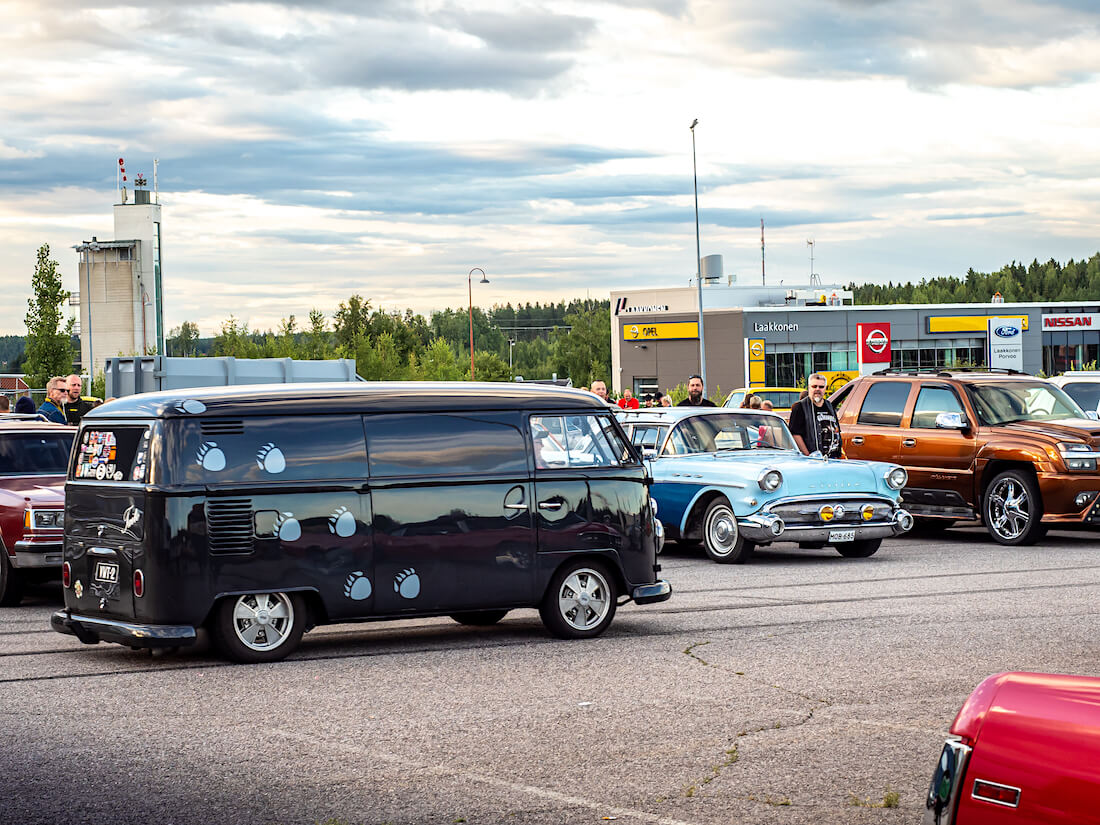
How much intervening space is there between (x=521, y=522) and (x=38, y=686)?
3234mm

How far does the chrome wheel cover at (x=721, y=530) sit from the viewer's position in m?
15.5

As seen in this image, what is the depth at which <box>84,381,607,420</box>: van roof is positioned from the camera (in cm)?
932

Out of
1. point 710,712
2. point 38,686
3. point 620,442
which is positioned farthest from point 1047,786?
point 620,442

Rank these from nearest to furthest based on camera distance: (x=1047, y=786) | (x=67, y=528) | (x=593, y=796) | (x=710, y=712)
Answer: (x=1047, y=786) → (x=593, y=796) → (x=710, y=712) → (x=67, y=528)

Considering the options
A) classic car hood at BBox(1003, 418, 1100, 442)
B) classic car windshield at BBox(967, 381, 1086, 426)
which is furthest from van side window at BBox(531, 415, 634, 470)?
classic car windshield at BBox(967, 381, 1086, 426)

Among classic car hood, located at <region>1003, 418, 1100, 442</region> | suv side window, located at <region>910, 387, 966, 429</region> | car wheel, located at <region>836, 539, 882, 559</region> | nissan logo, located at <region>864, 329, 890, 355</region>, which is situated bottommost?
car wheel, located at <region>836, 539, 882, 559</region>

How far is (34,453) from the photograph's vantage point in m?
14.2

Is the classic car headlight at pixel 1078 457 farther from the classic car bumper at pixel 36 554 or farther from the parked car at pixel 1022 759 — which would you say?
the parked car at pixel 1022 759

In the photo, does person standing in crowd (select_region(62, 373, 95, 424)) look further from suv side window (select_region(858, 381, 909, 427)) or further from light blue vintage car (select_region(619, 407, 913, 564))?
suv side window (select_region(858, 381, 909, 427))

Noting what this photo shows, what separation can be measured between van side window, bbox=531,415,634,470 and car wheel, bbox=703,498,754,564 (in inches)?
198

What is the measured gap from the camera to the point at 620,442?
10688 millimetres

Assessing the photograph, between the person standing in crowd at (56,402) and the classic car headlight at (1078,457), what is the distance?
11.4 metres

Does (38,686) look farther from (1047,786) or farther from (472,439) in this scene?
(1047,786)

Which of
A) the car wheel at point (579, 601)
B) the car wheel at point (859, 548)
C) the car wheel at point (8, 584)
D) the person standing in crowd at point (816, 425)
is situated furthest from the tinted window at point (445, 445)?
the person standing in crowd at point (816, 425)
